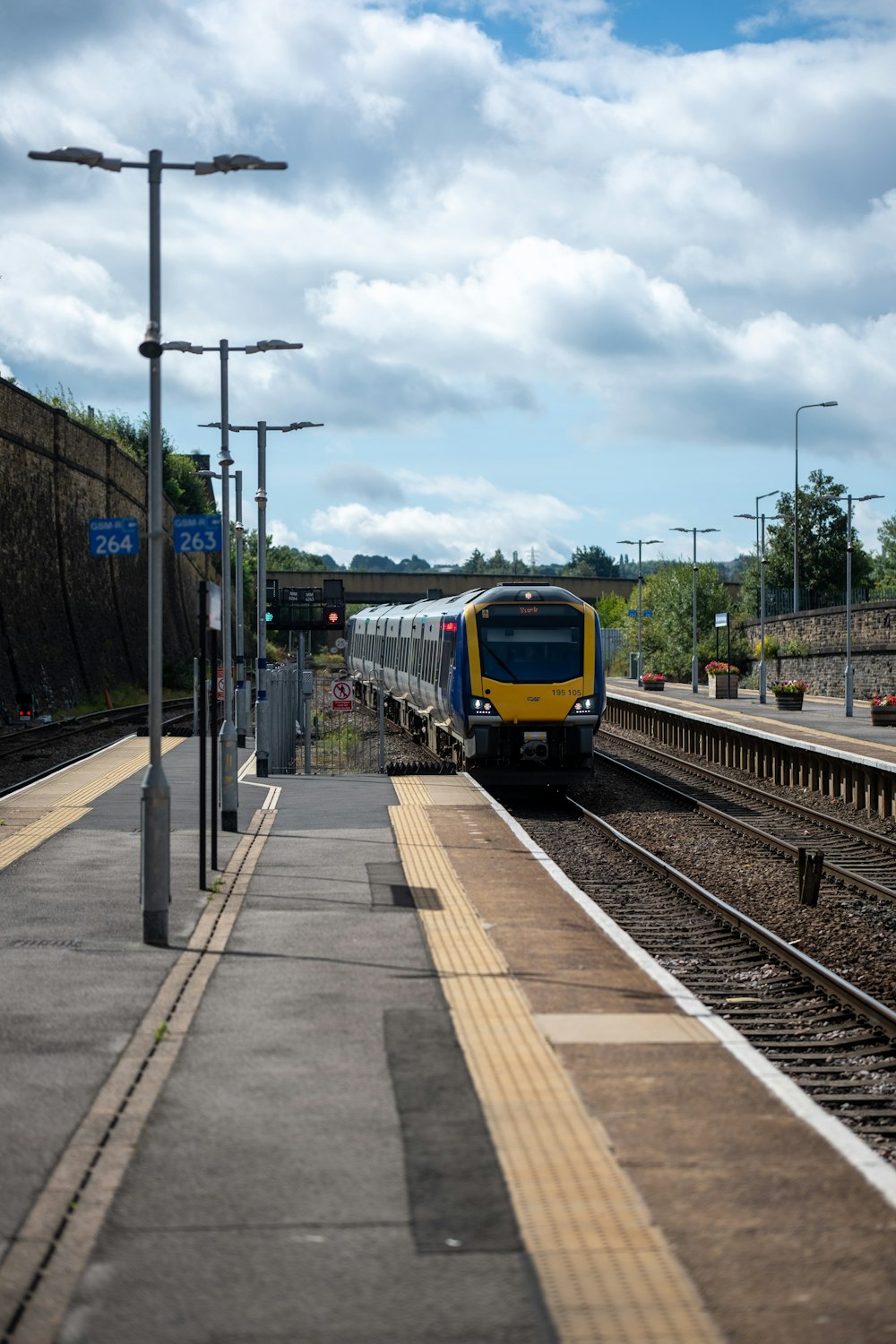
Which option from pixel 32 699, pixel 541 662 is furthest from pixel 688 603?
pixel 541 662

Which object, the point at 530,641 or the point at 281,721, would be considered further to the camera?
the point at 281,721

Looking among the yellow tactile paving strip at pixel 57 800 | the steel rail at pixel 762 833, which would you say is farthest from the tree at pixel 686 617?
the yellow tactile paving strip at pixel 57 800

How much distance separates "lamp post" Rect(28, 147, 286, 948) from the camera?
37.6 ft

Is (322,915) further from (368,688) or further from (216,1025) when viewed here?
(368,688)

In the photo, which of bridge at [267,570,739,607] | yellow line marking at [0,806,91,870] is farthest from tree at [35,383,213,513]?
yellow line marking at [0,806,91,870]

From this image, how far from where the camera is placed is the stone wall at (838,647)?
4900 centimetres

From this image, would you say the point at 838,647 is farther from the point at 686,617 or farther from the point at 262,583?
the point at 262,583

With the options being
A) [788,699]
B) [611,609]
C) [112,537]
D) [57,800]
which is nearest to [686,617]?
[788,699]

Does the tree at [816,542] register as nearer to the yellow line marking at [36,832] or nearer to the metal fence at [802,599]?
the metal fence at [802,599]

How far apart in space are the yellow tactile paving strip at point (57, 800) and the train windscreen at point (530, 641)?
6.55m

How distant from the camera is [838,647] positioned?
2167 inches

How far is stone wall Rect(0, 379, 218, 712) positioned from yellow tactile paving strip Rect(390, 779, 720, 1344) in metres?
34.0

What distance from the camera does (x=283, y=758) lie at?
3347 cm

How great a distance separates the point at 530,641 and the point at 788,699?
73.2 ft
